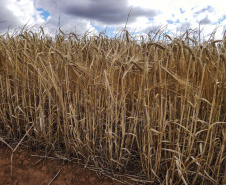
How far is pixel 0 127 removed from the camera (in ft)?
6.53

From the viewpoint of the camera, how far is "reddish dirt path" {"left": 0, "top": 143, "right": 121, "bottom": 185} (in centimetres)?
145

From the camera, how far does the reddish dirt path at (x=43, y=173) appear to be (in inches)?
57.1

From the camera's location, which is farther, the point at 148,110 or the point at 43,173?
the point at 43,173

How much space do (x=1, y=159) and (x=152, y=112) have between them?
1.25m

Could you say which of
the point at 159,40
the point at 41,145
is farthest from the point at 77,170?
the point at 159,40

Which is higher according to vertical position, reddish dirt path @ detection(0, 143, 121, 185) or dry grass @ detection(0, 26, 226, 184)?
dry grass @ detection(0, 26, 226, 184)

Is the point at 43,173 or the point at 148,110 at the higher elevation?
the point at 148,110

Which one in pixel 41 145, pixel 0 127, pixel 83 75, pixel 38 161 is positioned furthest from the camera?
pixel 0 127

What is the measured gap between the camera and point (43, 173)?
1.53 meters

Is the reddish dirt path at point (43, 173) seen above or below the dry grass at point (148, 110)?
below

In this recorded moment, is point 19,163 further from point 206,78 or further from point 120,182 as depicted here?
point 206,78

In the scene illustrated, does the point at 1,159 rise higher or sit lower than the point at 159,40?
lower

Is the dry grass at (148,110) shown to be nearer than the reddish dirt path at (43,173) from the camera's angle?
Yes

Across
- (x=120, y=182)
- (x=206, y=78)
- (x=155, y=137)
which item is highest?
(x=206, y=78)
